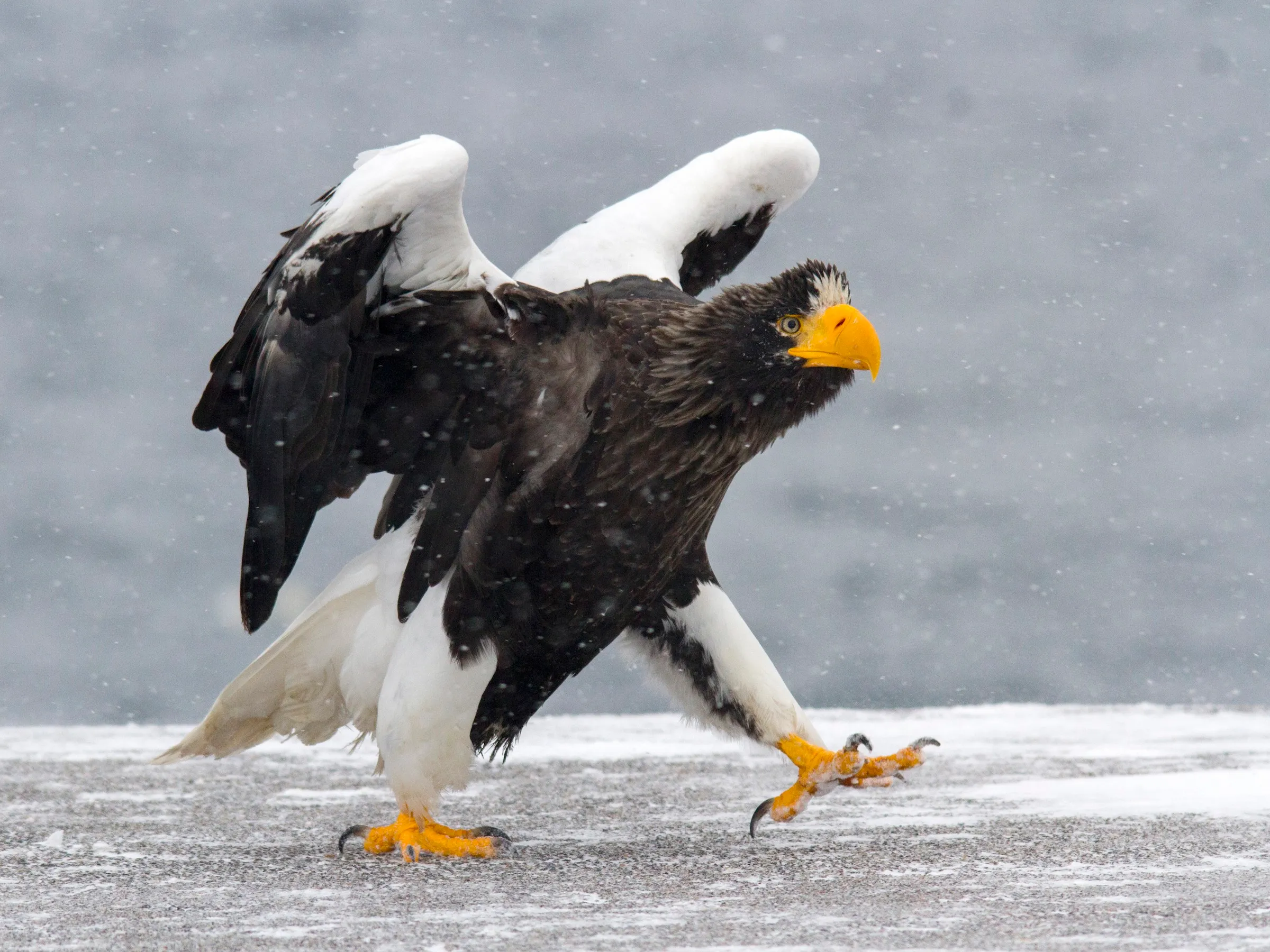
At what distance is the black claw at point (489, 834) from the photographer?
4.30 metres

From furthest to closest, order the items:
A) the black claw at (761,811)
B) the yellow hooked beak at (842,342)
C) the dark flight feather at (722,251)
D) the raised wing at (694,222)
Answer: the dark flight feather at (722,251)
the raised wing at (694,222)
the black claw at (761,811)
the yellow hooked beak at (842,342)

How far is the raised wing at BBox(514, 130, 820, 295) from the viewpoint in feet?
16.1

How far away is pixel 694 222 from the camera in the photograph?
5.35 m

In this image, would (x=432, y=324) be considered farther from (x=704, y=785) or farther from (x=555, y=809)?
(x=704, y=785)

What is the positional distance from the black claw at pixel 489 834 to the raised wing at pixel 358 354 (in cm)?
94

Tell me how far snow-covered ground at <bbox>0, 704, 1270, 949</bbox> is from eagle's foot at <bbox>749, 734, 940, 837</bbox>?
0.11m

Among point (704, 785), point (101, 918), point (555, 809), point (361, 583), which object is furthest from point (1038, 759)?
point (101, 918)

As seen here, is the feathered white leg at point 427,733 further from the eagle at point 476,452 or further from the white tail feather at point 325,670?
the white tail feather at point 325,670

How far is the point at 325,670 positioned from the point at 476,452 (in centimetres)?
96

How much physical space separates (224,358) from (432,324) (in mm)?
632

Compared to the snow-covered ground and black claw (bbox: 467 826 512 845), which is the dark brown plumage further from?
the snow-covered ground

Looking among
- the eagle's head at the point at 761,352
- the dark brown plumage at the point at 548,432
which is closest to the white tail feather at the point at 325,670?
the dark brown plumage at the point at 548,432

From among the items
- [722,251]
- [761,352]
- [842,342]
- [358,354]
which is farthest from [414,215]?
[722,251]

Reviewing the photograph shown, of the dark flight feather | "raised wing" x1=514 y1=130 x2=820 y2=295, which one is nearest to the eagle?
"raised wing" x1=514 y1=130 x2=820 y2=295
